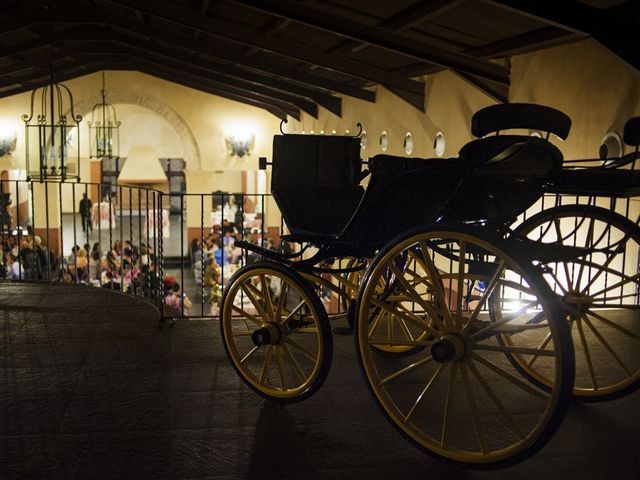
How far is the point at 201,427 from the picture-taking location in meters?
2.70

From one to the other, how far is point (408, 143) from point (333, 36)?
1.89m

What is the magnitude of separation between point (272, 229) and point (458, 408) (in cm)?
1514

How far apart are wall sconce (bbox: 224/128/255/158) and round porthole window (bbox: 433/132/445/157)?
8.73 metres

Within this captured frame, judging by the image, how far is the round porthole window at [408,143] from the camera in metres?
9.92

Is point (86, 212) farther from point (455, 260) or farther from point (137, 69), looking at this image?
point (137, 69)

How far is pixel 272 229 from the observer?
1792 cm

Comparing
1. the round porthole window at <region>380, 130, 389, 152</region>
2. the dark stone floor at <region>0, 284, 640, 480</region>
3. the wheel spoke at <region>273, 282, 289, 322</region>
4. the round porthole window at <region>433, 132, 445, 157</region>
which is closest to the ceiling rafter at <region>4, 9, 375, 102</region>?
the round porthole window at <region>380, 130, 389, 152</region>

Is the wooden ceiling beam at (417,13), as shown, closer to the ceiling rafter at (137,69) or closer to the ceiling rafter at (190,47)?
the ceiling rafter at (190,47)

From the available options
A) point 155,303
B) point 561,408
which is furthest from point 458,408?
point 155,303

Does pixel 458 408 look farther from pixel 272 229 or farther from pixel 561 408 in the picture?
pixel 272 229

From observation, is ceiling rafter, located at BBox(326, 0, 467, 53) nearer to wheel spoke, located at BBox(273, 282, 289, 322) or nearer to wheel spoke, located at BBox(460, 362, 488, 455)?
wheel spoke, located at BBox(273, 282, 289, 322)

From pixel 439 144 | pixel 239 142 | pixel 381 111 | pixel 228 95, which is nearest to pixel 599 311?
pixel 439 144

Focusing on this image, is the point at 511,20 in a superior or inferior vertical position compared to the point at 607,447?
superior

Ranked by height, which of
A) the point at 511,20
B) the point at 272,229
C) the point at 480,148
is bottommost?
the point at 272,229
